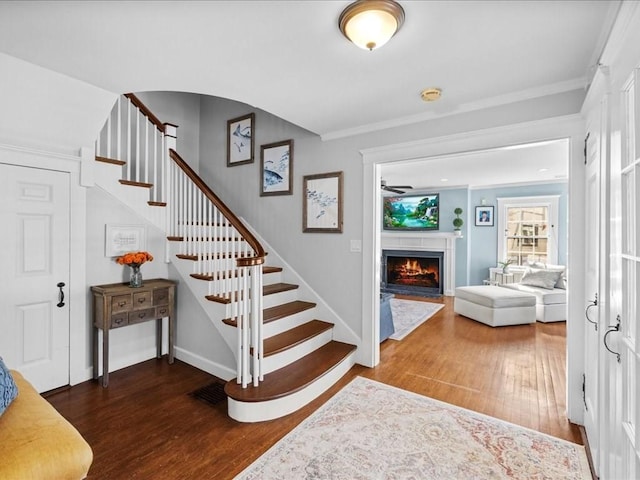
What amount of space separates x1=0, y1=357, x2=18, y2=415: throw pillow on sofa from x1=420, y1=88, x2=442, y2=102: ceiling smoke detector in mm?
3064

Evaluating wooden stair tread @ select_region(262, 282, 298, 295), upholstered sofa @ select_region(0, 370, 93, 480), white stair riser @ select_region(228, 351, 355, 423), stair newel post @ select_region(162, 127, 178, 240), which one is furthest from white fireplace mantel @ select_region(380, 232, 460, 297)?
upholstered sofa @ select_region(0, 370, 93, 480)

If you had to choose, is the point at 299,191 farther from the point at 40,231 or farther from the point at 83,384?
the point at 83,384

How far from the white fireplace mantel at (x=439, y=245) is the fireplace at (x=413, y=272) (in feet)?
0.31

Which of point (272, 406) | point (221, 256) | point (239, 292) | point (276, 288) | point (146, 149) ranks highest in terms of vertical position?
point (146, 149)

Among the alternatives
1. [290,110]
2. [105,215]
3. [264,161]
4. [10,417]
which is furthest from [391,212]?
[10,417]

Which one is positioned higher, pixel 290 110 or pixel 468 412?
pixel 290 110

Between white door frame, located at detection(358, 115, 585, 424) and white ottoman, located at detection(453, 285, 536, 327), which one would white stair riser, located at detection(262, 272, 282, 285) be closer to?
white door frame, located at detection(358, 115, 585, 424)

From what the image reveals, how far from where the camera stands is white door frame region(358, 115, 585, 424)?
2.28m

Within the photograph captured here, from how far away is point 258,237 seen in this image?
4102 mm

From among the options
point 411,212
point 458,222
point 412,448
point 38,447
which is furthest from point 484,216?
point 38,447

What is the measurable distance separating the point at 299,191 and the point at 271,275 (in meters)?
1.04

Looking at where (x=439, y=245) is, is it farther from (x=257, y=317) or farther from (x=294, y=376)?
(x=257, y=317)

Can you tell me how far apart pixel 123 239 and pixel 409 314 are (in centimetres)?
425

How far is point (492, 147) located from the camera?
2607mm
